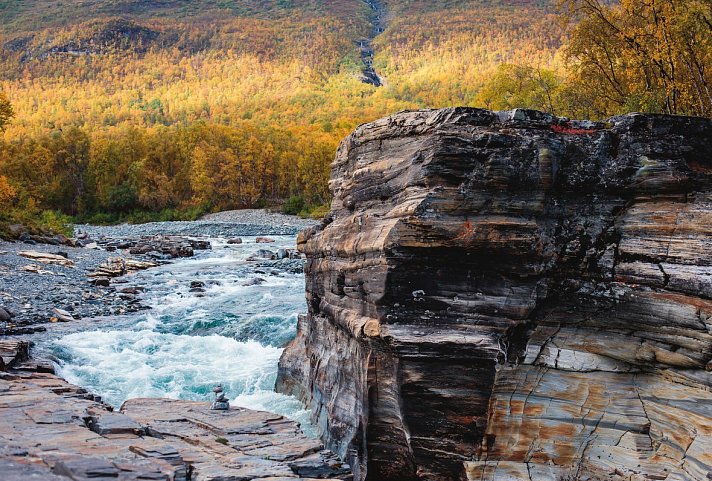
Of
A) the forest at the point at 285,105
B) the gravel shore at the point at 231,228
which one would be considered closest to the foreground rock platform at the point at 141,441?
the forest at the point at 285,105

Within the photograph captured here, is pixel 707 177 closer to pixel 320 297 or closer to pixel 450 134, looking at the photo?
pixel 450 134

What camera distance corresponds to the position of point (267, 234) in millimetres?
52938

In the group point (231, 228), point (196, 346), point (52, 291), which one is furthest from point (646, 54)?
point (231, 228)

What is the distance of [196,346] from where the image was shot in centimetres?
1650

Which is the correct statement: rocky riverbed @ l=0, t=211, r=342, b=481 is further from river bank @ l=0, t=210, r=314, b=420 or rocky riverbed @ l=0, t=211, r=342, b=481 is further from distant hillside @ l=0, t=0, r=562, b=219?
distant hillside @ l=0, t=0, r=562, b=219

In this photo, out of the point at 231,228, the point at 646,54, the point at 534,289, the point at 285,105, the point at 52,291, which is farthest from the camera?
the point at 285,105

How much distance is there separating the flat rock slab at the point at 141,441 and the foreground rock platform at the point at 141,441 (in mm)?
11

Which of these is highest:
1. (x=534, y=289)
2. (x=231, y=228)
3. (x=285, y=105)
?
(x=285, y=105)

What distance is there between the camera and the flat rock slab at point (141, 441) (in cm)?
613

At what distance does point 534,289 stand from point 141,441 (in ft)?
19.0

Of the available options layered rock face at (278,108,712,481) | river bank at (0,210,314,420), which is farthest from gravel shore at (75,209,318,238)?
layered rock face at (278,108,712,481)

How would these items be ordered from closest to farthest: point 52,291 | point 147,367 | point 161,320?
1. point 147,367
2. point 161,320
3. point 52,291

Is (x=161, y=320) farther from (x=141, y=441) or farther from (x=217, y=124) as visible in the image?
(x=217, y=124)

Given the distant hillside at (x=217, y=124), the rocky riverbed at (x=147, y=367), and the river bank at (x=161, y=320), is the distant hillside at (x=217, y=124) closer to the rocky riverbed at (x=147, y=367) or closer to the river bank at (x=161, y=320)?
the river bank at (x=161, y=320)
